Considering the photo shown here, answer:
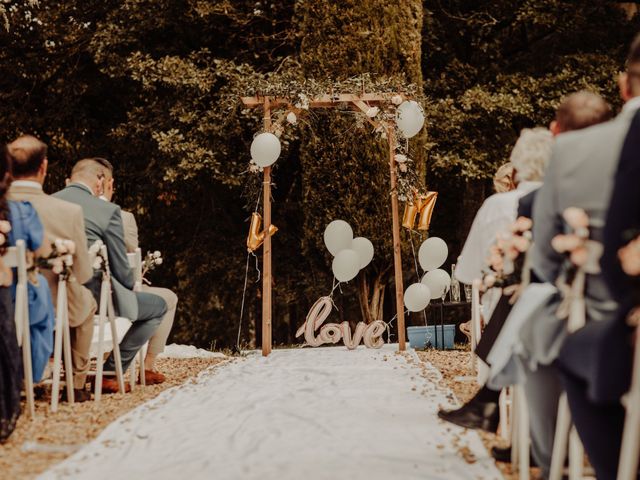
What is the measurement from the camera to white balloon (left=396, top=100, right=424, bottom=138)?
403 inches

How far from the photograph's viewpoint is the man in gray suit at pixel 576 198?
2908 millimetres

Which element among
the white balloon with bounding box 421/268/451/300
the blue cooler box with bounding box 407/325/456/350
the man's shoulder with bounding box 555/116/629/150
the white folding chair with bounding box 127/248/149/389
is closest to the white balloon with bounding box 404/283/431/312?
the white balloon with bounding box 421/268/451/300

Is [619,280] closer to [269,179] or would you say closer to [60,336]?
[60,336]

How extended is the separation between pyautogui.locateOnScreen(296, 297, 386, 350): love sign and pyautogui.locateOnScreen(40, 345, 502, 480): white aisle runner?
2810 mm

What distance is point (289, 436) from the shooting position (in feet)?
16.4

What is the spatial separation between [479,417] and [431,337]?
7031 mm

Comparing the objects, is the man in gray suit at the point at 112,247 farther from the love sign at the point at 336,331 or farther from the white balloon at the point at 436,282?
the white balloon at the point at 436,282

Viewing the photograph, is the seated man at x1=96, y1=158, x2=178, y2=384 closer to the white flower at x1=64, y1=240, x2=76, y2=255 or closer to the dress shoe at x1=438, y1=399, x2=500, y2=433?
the white flower at x1=64, y1=240, x2=76, y2=255

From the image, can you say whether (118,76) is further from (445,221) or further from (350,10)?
(445,221)

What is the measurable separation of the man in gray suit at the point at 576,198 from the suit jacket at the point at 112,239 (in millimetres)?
4136

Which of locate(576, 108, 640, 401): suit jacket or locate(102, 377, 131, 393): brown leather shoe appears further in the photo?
locate(102, 377, 131, 393): brown leather shoe

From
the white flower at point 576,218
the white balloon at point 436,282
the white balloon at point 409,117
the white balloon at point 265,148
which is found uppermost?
the white balloon at point 409,117

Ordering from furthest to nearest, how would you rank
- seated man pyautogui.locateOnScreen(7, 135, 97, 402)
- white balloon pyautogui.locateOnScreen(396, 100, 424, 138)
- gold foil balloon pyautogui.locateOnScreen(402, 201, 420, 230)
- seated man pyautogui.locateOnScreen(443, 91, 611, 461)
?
gold foil balloon pyautogui.locateOnScreen(402, 201, 420, 230) → white balloon pyautogui.locateOnScreen(396, 100, 424, 138) → seated man pyautogui.locateOnScreen(7, 135, 97, 402) → seated man pyautogui.locateOnScreen(443, 91, 611, 461)

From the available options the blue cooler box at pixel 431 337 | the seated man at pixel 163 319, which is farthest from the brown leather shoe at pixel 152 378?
the blue cooler box at pixel 431 337
